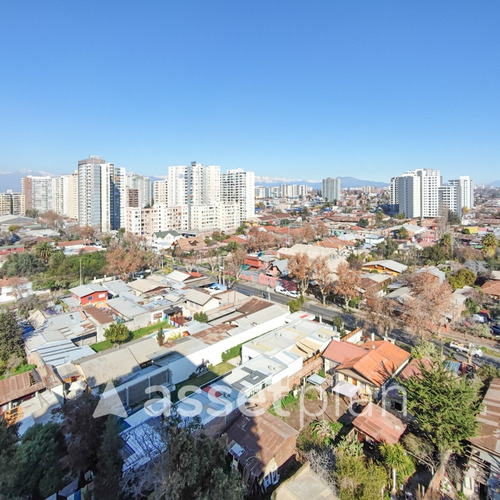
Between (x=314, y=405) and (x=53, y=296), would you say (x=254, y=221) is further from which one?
(x=314, y=405)

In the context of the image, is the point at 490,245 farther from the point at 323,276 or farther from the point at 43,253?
the point at 43,253

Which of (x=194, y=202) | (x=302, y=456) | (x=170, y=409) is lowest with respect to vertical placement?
(x=302, y=456)

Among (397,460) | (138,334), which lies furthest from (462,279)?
(138,334)

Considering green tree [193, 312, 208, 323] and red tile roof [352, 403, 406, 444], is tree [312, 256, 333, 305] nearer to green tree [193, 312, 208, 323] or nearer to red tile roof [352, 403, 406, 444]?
green tree [193, 312, 208, 323]

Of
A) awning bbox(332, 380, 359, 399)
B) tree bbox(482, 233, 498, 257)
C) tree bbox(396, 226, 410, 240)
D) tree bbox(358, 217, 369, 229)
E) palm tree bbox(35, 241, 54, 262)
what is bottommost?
awning bbox(332, 380, 359, 399)

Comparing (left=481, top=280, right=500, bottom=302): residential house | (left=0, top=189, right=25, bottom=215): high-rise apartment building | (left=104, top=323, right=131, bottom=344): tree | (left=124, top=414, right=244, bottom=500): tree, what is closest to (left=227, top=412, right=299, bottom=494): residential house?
(left=124, top=414, right=244, bottom=500): tree

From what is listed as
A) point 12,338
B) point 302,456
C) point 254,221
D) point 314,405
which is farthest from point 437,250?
point 254,221
